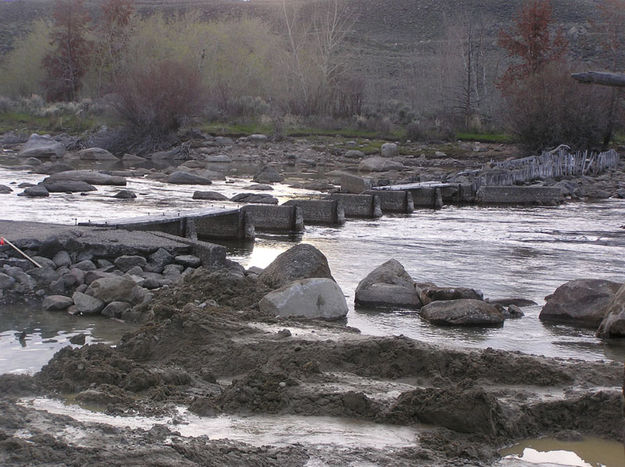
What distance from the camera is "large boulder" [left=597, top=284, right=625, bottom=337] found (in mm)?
9991

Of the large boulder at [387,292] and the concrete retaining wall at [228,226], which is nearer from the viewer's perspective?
the large boulder at [387,292]

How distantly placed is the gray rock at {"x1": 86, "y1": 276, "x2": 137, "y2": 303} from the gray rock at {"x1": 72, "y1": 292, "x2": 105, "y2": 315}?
0.29 feet

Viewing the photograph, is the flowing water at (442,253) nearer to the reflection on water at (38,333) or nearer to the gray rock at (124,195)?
the reflection on water at (38,333)

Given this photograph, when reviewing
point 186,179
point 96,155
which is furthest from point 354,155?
point 186,179

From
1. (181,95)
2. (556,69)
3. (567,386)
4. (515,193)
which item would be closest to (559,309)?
(567,386)

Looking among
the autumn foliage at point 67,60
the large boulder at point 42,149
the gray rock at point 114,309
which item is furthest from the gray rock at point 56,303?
the autumn foliage at point 67,60

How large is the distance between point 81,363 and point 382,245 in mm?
10119

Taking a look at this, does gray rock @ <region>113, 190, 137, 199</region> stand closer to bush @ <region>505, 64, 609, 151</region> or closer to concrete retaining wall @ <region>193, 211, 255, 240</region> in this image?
Answer: concrete retaining wall @ <region>193, 211, 255, 240</region>

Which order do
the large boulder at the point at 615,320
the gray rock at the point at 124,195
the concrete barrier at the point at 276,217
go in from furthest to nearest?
1. the gray rock at the point at 124,195
2. the concrete barrier at the point at 276,217
3. the large boulder at the point at 615,320

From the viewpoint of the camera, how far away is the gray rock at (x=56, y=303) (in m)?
10.2

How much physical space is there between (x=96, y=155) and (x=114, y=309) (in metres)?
29.8

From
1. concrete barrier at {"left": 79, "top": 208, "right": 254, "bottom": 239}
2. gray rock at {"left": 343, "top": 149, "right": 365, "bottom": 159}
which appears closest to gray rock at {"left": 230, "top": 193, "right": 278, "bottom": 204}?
concrete barrier at {"left": 79, "top": 208, "right": 254, "bottom": 239}

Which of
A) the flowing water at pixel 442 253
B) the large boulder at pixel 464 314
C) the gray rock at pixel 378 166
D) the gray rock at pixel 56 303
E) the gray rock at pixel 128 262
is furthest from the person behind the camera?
the gray rock at pixel 378 166

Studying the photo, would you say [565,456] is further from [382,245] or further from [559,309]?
[382,245]
